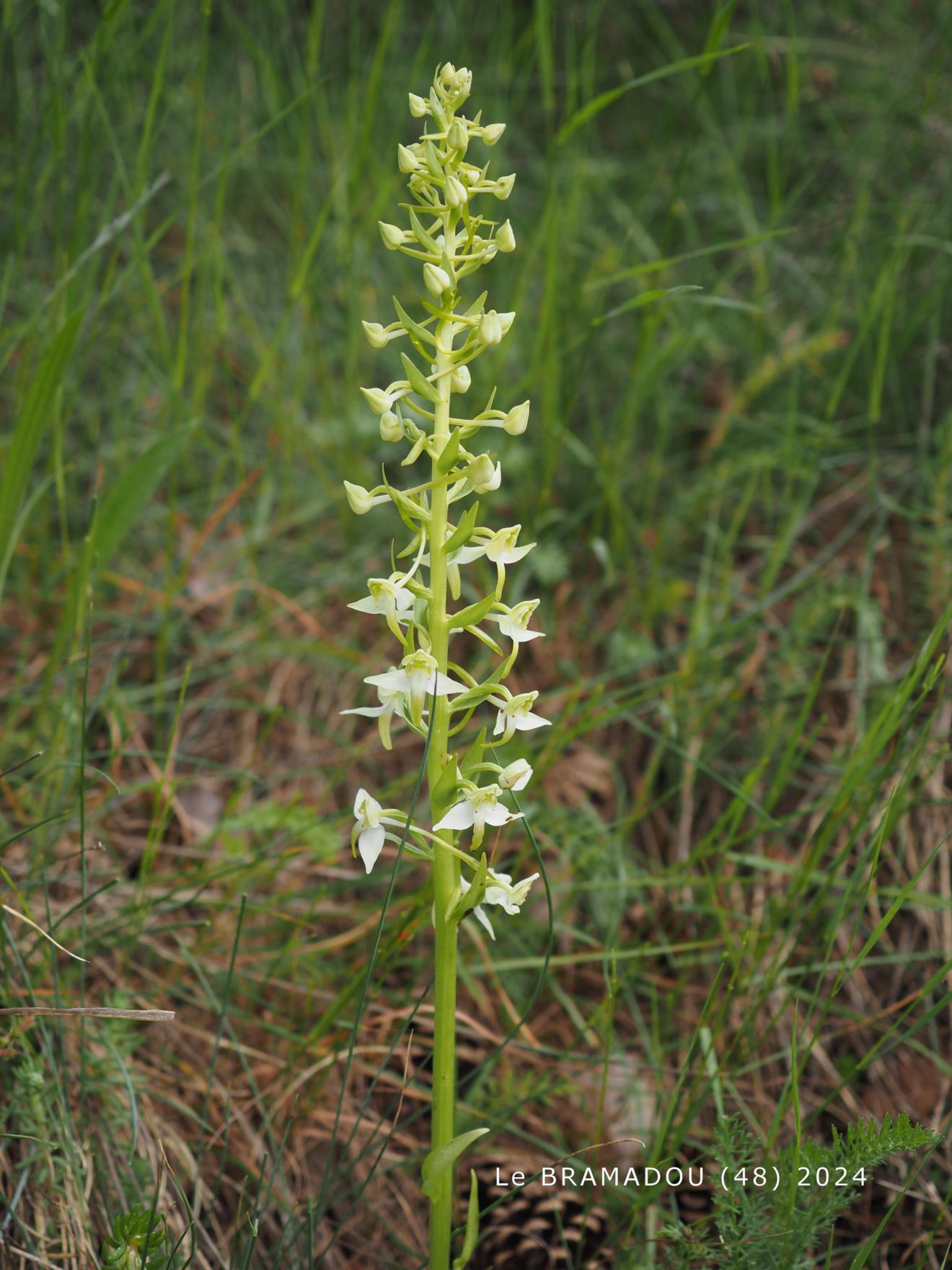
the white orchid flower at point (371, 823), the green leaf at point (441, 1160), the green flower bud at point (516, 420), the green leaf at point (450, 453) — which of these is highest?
the green flower bud at point (516, 420)

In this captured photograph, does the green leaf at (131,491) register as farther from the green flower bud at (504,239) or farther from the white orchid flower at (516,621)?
the white orchid flower at (516,621)

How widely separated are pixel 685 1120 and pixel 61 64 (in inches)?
99.7

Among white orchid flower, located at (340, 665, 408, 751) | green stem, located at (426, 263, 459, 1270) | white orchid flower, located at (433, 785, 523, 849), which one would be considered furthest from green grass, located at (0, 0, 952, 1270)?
white orchid flower, located at (340, 665, 408, 751)

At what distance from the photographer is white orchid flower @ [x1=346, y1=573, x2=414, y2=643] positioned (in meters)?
1.37

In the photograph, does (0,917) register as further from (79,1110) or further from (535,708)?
(535,708)

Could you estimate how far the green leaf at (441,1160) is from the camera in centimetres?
135

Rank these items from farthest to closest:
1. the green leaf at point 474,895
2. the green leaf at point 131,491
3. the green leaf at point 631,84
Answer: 1. the green leaf at point 131,491
2. the green leaf at point 631,84
3. the green leaf at point 474,895

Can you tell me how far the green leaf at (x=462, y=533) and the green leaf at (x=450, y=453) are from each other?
76 mm

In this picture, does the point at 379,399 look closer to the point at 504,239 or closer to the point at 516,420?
the point at 516,420

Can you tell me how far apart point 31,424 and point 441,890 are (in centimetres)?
122

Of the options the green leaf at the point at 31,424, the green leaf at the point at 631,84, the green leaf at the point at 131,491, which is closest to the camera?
the green leaf at the point at 31,424

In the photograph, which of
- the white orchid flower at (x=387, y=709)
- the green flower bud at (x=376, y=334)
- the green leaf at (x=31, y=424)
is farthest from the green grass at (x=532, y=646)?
the green flower bud at (x=376, y=334)

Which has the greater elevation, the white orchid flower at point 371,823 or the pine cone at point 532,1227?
the white orchid flower at point 371,823

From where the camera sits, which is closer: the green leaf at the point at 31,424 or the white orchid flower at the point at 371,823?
the white orchid flower at the point at 371,823
